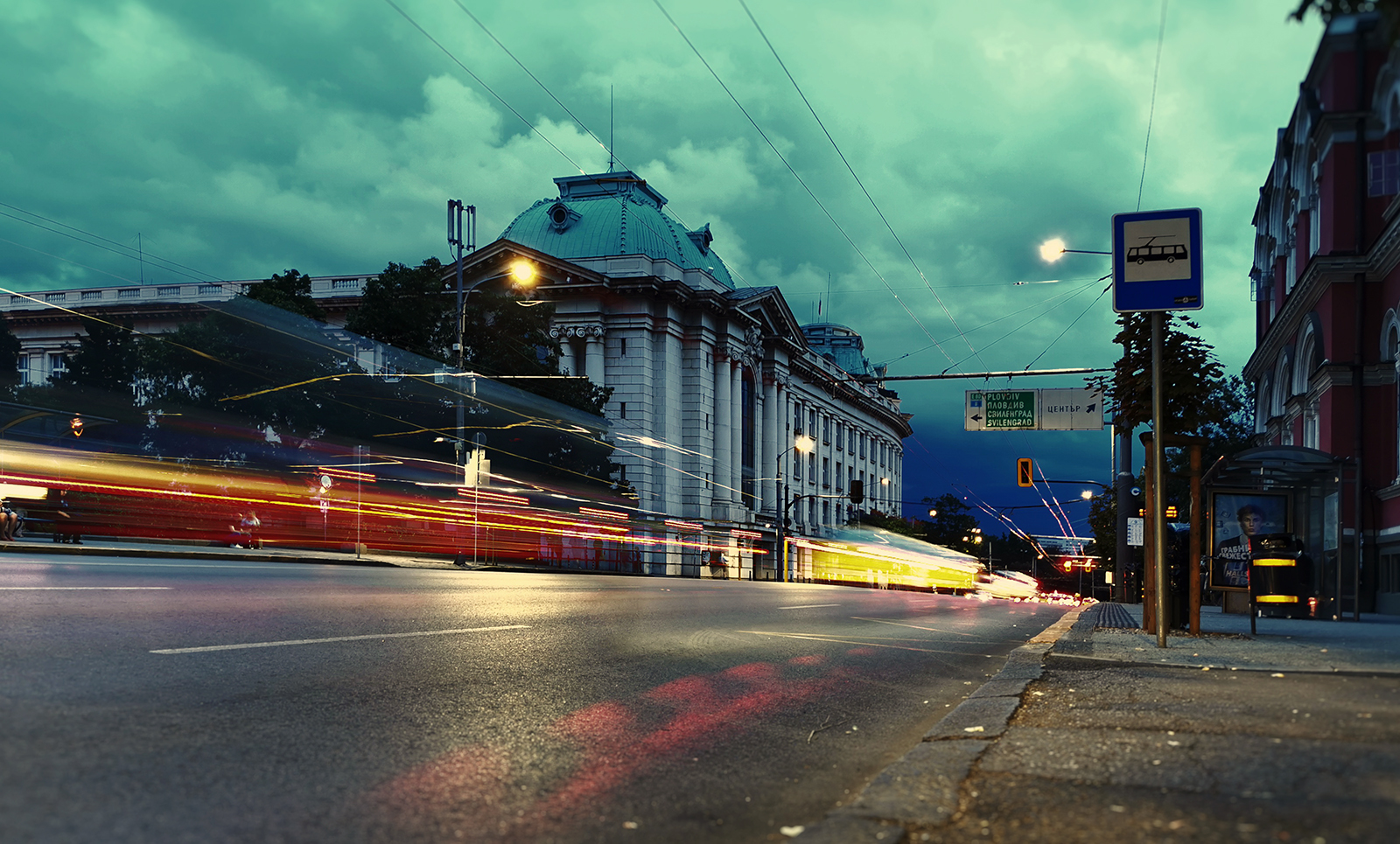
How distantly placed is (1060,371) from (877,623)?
17204 mm

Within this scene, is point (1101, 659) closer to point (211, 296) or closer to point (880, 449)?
point (211, 296)

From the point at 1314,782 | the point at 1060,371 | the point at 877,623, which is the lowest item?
the point at 877,623

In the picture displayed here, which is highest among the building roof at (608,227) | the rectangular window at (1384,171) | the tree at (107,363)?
the building roof at (608,227)

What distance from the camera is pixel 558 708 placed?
6160 millimetres

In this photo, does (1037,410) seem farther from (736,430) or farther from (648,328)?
(736,430)

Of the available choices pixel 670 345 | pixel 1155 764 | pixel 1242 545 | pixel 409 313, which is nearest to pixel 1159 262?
pixel 1155 764

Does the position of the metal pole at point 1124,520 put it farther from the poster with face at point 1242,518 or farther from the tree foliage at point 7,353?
the tree foliage at point 7,353

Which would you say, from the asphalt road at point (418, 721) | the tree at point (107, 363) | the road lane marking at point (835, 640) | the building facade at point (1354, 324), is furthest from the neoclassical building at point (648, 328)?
the asphalt road at point (418, 721)

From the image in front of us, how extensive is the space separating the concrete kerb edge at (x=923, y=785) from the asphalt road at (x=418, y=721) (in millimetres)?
257

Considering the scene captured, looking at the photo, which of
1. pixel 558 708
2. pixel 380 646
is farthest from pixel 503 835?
pixel 380 646

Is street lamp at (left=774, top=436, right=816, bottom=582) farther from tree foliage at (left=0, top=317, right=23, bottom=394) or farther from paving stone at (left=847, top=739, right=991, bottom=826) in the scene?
paving stone at (left=847, top=739, right=991, bottom=826)

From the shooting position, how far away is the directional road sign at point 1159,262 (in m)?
9.70

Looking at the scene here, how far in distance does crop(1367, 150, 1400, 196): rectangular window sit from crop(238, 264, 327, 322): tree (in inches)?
1335

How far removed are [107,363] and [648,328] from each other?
2910 cm
